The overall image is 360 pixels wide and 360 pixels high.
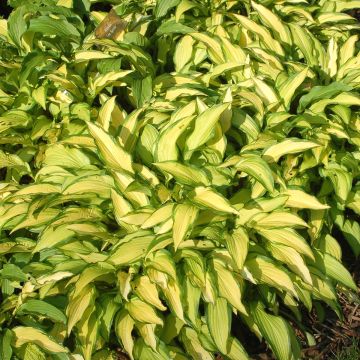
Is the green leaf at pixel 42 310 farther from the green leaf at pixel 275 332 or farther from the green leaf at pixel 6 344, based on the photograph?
the green leaf at pixel 275 332

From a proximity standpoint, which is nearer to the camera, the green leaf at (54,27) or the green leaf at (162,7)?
the green leaf at (54,27)

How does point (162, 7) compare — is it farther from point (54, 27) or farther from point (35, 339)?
point (35, 339)

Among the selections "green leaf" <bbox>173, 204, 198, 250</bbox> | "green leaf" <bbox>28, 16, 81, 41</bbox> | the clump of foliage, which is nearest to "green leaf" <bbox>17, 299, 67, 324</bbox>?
the clump of foliage

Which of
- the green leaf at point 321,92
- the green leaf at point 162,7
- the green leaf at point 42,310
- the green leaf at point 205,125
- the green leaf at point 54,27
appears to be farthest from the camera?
the green leaf at point 162,7

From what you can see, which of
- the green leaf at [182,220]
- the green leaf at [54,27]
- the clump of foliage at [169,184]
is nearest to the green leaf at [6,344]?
the clump of foliage at [169,184]

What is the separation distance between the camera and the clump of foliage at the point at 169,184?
2334mm

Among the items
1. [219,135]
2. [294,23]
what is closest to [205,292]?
[219,135]

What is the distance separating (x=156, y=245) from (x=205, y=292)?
0.24 m

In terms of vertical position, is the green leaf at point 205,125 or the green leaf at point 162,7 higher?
the green leaf at point 162,7

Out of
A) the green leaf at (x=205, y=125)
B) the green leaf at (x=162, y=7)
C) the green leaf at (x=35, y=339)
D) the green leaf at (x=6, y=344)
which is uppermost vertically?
the green leaf at (x=162, y=7)

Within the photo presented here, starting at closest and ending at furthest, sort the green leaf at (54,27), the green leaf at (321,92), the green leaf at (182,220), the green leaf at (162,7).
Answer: the green leaf at (182,220) → the green leaf at (321,92) → the green leaf at (54,27) → the green leaf at (162,7)

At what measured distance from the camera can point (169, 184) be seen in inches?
103

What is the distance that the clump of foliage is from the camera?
7.66 feet

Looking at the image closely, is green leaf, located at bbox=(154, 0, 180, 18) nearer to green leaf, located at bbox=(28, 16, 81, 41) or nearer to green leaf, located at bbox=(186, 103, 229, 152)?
green leaf, located at bbox=(28, 16, 81, 41)
